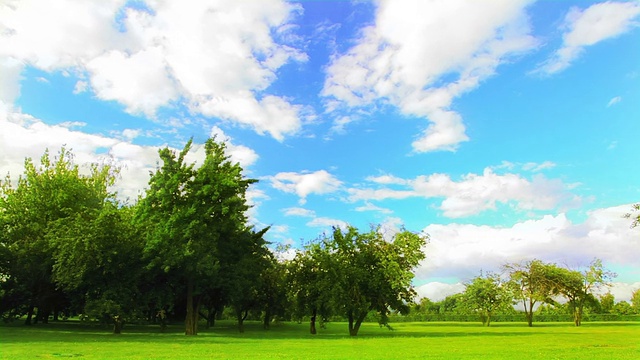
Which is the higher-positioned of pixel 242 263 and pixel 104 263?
pixel 242 263

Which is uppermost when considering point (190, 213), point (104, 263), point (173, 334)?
point (190, 213)

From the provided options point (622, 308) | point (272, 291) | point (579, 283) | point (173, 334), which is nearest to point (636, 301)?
point (622, 308)

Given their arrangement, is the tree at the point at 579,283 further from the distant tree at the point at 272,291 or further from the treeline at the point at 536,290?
the distant tree at the point at 272,291

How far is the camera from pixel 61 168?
68.9m

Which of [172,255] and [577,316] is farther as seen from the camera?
[577,316]

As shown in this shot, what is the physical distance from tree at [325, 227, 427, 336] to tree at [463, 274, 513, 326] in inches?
2005

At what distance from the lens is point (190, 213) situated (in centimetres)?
4572

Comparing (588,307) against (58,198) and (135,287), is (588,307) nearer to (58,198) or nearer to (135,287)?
(135,287)

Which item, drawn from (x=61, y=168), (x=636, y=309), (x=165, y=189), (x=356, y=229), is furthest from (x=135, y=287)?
(x=636, y=309)

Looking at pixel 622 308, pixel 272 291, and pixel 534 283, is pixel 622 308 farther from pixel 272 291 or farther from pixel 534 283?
pixel 272 291

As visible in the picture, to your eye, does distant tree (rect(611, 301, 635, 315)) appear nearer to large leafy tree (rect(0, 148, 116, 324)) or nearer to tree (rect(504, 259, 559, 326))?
tree (rect(504, 259, 559, 326))

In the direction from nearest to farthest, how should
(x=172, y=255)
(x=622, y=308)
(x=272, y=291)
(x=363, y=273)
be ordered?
1. (x=172, y=255)
2. (x=363, y=273)
3. (x=272, y=291)
4. (x=622, y=308)

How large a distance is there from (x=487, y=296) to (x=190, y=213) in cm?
7548

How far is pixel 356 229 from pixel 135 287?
24265 millimetres
